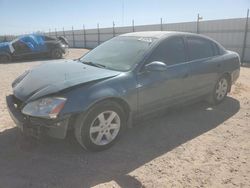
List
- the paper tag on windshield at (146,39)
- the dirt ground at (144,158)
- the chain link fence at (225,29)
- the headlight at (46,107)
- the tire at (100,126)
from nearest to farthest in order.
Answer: the dirt ground at (144,158)
the headlight at (46,107)
the tire at (100,126)
the paper tag on windshield at (146,39)
the chain link fence at (225,29)

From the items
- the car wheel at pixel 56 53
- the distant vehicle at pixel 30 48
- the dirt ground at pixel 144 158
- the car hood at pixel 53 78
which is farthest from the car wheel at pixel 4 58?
the car hood at pixel 53 78

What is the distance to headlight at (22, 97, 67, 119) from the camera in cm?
334

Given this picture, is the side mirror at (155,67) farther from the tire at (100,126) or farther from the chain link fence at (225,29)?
the chain link fence at (225,29)

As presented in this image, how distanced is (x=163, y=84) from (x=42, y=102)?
1.89 metres

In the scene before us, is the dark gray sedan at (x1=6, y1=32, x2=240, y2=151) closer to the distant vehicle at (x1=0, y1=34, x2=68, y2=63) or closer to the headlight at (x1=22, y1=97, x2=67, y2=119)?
the headlight at (x1=22, y1=97, x2=67, y2=119)

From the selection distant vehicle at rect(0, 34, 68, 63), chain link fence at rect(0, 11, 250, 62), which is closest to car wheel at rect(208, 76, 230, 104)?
chain link fence at rect(0, 11, 250, 62)

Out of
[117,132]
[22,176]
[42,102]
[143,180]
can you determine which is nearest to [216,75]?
[117,132]

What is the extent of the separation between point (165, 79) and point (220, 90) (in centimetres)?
199

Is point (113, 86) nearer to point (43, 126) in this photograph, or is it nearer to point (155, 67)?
point (155, 67)

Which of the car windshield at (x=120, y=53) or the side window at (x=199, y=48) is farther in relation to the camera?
the side window at (x=199, y=48)

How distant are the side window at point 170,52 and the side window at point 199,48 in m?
0.23

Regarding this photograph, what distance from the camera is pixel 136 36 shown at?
16.3ft

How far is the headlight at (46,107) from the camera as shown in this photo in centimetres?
334

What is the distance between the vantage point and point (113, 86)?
3781mm
